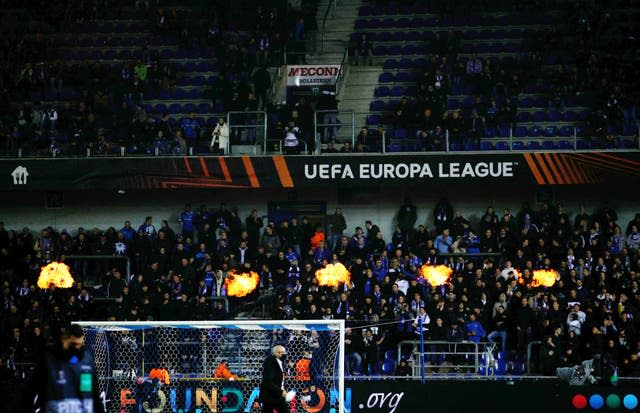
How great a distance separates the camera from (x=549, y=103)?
30.1 metres

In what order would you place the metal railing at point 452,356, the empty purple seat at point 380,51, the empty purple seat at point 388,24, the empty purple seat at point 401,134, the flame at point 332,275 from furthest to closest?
the empty purple seat at point 388,24, the empty purple seat at point 380,51, the empty purple seat at point 401,134, the flame at point 332,275, the metal railing at point 452,356

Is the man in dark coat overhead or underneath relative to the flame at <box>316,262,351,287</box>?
underneath

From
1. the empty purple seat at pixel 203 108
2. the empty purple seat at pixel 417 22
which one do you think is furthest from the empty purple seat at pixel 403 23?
the empty purple seat at pixel 203 108

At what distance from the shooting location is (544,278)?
24719 mm

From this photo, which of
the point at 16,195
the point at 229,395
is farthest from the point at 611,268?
the point at 16,195

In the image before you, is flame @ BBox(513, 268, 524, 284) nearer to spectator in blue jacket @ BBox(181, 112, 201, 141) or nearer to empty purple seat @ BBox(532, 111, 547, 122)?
empty purple seat @ BBox(532, 111, 547, 122)

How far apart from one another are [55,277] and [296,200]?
694 centimetres

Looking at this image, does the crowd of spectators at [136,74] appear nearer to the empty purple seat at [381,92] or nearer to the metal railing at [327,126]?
the metal railing at [327,126]

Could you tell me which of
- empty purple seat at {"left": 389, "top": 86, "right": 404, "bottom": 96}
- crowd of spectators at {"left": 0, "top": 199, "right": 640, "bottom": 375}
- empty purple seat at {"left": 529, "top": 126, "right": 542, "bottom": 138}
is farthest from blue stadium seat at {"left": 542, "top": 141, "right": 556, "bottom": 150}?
empty purple seat at {"left": 389, "top": 86, "right": 404, "bottom": 96}

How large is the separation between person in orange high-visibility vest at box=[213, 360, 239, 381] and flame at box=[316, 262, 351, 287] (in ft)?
21.0

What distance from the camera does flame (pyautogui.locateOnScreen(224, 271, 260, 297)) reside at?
2558 cm

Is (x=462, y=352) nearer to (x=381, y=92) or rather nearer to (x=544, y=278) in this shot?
(x=544, y=278)

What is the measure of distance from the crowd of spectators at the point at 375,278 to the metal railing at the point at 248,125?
191 centimetres

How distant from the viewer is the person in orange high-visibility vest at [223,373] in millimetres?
18533
